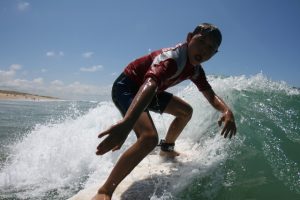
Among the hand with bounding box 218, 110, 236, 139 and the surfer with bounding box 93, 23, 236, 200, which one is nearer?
the surfer with bounding box 93, 23, 236, 200

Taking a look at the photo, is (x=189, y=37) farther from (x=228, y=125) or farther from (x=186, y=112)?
(x=186, y=112)

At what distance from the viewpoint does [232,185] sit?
3873 millimetres

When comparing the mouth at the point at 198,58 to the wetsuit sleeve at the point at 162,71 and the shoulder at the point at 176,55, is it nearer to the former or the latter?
the shoulder at the point at 176,55

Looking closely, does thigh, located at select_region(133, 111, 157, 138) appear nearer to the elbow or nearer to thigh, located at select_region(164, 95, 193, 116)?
the elbow

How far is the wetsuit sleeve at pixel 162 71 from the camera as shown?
293cm

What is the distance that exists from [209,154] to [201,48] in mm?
1623

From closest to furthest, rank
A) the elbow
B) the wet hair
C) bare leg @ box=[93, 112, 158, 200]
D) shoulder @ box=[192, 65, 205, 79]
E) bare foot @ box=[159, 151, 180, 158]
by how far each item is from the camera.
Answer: the elbow < bare leg @ box=[93, 112, 158, 200] < the wet hair < shoulder @ box=[192, 65, 205, 79] < bare foot @ box=[159, 151, 180, 158]

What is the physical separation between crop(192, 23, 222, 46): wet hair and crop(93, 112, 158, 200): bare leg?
112 centimetres

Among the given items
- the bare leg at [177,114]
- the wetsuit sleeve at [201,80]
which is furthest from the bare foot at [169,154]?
the wetsuit sleeve at [201,80]

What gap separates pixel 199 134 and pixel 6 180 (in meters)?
3.21

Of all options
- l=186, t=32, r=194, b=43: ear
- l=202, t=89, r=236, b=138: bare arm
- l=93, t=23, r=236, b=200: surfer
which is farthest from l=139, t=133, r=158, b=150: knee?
l=186, t=32, r=194, b=43: ear

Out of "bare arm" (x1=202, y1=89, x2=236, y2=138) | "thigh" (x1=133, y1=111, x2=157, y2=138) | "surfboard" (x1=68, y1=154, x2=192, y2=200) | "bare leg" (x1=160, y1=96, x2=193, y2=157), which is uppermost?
"thigh" (x1=133, y1=111, x2=157, y2=138)

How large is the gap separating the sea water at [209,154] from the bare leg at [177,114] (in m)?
0.42

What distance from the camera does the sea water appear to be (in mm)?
3867
